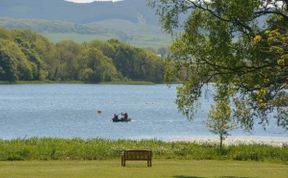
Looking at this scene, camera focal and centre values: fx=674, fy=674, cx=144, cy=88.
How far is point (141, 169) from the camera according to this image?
29.5 m

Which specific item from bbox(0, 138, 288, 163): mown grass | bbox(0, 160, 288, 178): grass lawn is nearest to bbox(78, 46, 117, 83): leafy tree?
bbox(0, 138, 288, 163): mown grass

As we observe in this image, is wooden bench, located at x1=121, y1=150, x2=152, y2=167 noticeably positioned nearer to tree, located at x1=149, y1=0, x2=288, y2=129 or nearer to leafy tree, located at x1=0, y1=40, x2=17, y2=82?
tree, located at x1=149, y1=0, x2=288, y2=129

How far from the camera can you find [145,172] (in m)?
27.9

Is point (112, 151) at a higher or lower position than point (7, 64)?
lower

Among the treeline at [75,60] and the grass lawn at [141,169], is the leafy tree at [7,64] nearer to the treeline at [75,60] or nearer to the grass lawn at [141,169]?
the treeline at [75,60]

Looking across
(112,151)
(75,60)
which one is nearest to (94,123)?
(112,151)

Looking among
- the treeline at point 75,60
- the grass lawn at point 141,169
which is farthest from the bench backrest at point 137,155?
the treeline at point 75,60

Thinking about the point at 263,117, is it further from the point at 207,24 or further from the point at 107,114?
the point at 107,114

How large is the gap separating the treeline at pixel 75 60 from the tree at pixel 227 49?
15042 centimetres

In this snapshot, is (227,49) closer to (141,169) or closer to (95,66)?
(141,169)

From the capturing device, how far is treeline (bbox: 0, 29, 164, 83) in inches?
7323

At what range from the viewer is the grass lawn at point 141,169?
26.8 m

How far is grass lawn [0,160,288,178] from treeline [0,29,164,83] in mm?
150168

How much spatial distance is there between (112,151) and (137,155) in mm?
6381
